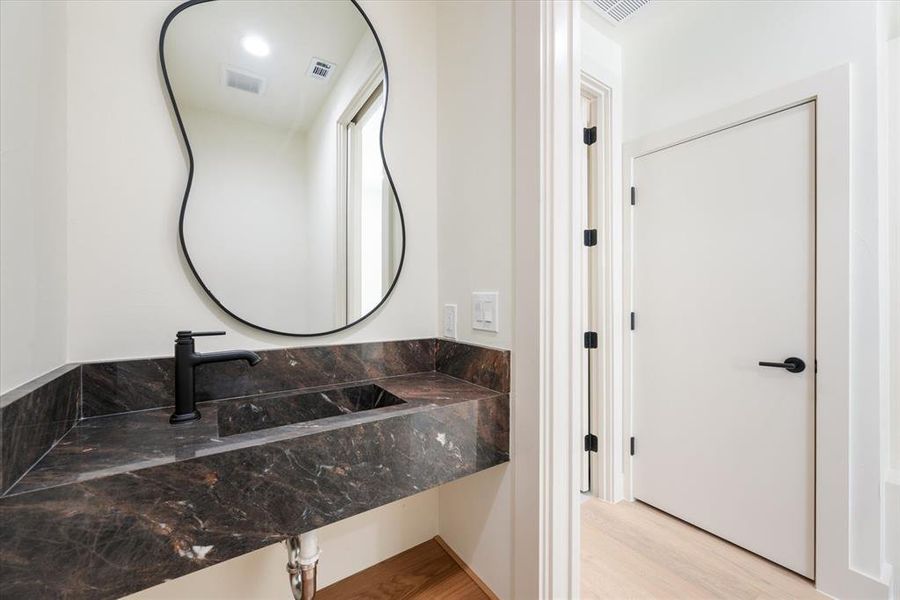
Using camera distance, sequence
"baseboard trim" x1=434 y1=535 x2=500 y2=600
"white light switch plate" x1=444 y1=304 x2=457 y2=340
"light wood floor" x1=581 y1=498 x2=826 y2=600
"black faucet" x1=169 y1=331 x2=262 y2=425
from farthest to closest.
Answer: "light wood floor" x1=581 y1=498 x2=826 y2=600
"white light switch plate" x1=444 y1=304 x2=457 y2=340
"baseboard trim" x1=434 y1=535 x2=500 y2=600
"black faucet" x1=169 y1=331 x2=262 y2=425

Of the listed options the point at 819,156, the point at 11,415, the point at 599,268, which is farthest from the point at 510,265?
the point at 819,156

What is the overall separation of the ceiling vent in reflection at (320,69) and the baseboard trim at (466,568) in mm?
1647

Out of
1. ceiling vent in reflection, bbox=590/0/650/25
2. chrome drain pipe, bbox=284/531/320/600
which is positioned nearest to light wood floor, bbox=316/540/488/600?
chrome drain pipe, bbox=284/531/320/600

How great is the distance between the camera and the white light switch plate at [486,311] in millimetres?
1051

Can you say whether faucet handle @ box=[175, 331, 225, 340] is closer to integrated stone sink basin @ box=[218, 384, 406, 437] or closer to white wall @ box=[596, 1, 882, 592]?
integrated stone sink basin @ box=[218, 384, 406, 437]

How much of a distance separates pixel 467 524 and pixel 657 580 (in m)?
0.92

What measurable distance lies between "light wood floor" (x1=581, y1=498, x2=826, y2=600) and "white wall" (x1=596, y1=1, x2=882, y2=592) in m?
0.33

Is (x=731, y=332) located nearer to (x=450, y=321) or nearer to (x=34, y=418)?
(x=450, y=321)

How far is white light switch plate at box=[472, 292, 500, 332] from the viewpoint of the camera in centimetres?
105

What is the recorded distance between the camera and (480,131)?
1.12 meters

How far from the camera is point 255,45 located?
1032mm

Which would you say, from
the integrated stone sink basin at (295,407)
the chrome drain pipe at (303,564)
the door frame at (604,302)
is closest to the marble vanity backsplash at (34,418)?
the integrated stone sink basin at (295,407)

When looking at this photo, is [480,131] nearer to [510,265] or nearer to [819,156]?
[510,265]

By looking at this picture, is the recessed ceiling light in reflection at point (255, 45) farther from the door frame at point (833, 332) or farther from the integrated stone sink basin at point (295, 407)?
the door frame at point (833, 332)
